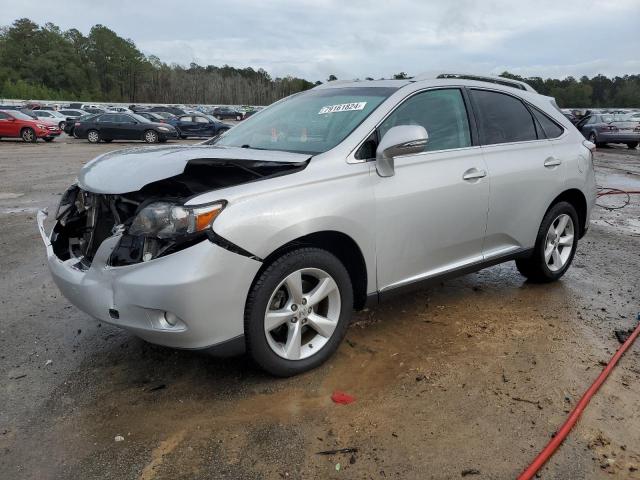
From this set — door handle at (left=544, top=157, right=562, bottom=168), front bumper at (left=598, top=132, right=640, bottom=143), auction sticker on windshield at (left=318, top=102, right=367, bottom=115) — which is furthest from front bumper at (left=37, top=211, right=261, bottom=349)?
front bumper at (left=598, top=132, right=640, bottom=143)

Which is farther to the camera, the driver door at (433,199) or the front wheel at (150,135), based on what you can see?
the front wheel at (150,135)

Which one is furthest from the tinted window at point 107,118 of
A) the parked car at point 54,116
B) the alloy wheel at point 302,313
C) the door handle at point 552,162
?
the alloy wheel at point 302,313

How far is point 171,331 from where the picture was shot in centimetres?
273

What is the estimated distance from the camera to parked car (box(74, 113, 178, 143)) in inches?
1027

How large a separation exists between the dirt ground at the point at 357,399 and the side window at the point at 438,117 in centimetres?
134

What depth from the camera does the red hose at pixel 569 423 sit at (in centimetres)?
240

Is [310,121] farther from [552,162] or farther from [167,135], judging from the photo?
[167,135]

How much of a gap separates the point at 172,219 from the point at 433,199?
1733 mm

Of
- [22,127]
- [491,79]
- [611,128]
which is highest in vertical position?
[491,79]

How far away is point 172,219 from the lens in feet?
9.02

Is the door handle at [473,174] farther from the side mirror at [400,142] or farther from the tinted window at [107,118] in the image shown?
the tinted window at [107,118]

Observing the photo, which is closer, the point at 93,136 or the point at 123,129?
the point at 123,129

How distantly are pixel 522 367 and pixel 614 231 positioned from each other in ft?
16.1

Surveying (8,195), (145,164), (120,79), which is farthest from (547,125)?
(120,79)
